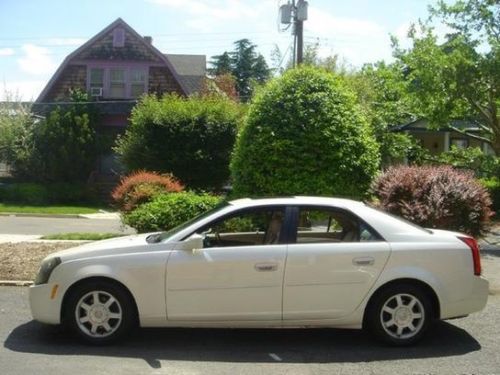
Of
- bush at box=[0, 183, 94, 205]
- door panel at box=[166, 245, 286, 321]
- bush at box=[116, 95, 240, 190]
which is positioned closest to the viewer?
door panel at box=[166, 245, 286, 321]

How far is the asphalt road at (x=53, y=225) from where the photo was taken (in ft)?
53.7

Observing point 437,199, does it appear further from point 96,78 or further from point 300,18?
point 96,78

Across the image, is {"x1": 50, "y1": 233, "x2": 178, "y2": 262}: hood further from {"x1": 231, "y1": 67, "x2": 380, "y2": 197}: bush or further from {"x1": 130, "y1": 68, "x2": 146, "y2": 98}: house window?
{"x1": 130, "y1": 68, "x2": 146, "y2": 98}: house window

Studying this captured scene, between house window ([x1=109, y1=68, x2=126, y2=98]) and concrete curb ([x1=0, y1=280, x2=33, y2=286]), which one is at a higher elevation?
house window ([x1=109, y1=68, x2=126, y2=98])

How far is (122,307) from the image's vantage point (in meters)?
6.05

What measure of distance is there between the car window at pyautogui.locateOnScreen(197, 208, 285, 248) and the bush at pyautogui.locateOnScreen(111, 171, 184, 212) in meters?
6.51

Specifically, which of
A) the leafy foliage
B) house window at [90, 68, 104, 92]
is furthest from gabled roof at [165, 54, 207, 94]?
the leafy foliage

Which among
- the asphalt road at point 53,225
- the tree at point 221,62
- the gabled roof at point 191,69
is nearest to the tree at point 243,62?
the tree at point 221,62

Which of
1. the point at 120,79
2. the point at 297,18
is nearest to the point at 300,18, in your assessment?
the point at 297,18

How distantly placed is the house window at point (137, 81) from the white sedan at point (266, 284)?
27.1 meters

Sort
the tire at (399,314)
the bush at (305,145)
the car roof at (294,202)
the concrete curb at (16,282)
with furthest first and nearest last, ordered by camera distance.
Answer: the bush at (305,145)
the concrete curb at (16,282)
the car roof at (294,202)
the tire at (399,314)

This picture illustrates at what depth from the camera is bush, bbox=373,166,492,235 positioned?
398 inches

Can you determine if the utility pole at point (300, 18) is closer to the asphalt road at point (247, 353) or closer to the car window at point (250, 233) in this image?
the car window at point (250, 233)

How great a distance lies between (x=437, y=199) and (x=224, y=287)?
17.1ft
